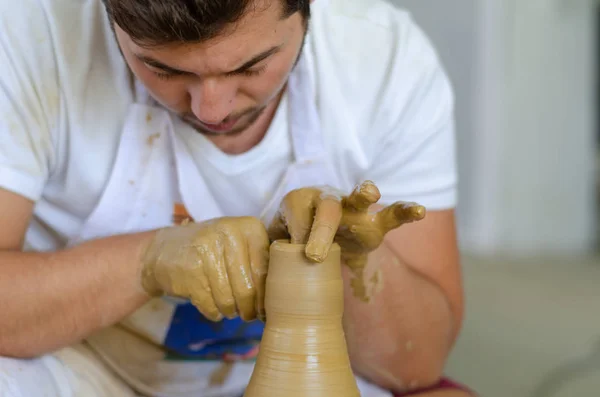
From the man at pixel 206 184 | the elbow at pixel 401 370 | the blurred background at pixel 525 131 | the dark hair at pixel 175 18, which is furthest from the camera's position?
the blurred background at pixel 525 131

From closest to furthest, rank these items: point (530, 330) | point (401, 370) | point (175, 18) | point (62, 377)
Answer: point (175, 18) < point (62, 377) < point (401, 370) < point (530, 330)

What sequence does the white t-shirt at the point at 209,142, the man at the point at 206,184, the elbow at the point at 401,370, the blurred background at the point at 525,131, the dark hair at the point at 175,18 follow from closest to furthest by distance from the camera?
the dark hair at the point at 175,18, the man at the point at 206,184, the white t-shirt at the point at 209,142, the elbow at the point at 401,370, the blurred background at the point at 525,131

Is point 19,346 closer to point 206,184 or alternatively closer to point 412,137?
point 206,184

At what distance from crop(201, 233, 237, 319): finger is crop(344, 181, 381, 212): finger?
0.48 feet

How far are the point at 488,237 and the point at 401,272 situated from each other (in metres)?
1.83

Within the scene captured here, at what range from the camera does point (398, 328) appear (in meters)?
0.96

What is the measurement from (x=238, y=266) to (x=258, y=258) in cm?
2

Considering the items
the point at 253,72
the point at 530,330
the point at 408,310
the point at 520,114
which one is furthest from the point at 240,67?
the point at 520,114

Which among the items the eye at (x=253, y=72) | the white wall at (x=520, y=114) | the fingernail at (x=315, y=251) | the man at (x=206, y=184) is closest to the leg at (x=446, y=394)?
the man at (x=206, y=184)

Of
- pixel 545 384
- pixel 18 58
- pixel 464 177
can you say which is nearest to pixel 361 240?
pixel 18 58

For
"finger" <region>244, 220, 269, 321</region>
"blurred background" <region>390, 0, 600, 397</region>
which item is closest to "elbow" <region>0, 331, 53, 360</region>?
"finger" <region>244, 220, 269, 321</region>

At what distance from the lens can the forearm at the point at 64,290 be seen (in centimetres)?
81

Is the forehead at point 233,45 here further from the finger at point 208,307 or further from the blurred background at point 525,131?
the blurred background at point 525,131

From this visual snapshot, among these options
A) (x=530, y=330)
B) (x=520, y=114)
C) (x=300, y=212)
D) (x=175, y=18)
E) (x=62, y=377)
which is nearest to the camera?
(x=175, y=18)
